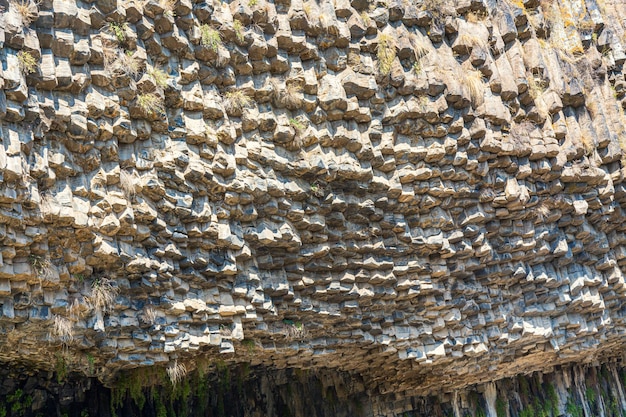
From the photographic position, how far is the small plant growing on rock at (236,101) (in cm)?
892

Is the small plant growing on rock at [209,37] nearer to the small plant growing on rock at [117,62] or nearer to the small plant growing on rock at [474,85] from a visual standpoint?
the small plant growing on rock at [117,62]

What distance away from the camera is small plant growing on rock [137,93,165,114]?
817cm

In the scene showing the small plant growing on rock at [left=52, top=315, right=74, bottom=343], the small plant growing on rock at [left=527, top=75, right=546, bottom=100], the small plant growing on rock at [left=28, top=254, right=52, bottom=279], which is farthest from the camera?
the small plant growing on rock at [left=527, top=75, right=546, bottom=100]

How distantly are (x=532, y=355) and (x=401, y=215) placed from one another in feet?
12.5

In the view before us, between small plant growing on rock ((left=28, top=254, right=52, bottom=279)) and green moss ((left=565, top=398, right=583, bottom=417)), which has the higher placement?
small plant growing on rock ((left=28, top=254, right=52, bottom=279))

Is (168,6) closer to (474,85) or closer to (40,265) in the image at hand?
(40,265)

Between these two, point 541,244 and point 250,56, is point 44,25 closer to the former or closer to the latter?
point 250,56

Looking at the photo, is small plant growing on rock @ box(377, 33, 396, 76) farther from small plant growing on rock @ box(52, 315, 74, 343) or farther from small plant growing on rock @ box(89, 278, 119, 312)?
small plant growing on rock @ box(52, 315, 74, 343)

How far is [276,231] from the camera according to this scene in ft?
30.6

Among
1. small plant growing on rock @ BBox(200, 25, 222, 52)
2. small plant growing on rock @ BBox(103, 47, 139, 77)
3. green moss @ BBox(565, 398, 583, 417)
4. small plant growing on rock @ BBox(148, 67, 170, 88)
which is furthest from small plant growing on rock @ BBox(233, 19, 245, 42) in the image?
green moss @ BBox(565, 398, 583, 417)

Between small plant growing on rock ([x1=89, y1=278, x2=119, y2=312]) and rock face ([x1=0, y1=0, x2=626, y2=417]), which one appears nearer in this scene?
rock face ([x1=0, y1=0, x2=626, y2=417])

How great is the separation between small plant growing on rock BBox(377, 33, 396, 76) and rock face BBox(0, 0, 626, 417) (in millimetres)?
43

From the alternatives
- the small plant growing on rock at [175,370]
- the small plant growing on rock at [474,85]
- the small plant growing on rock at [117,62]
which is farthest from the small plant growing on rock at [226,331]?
the small plant growing on rock at [474,85]

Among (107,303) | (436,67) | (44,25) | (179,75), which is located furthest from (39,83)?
(436,67)
